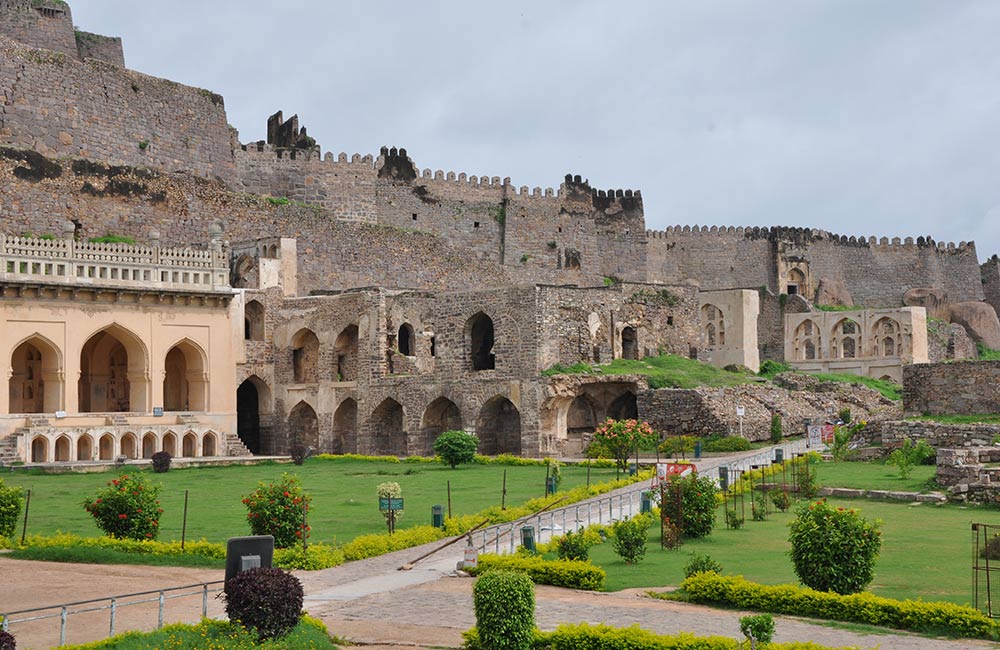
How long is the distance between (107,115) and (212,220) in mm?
5107

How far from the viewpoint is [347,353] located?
40375 mm

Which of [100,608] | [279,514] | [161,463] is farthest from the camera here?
[161,463]

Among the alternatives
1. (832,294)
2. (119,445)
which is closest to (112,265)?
(119,445)

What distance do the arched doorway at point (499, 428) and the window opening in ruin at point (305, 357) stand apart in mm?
6869

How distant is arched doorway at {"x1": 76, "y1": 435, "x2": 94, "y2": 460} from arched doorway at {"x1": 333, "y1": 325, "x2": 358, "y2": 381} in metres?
8.50

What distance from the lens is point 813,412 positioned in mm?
36938

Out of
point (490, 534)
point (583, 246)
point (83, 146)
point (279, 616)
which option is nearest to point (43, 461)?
point (83, 146)

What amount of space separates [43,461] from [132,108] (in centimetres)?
1604

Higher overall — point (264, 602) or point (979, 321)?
point (979, 321)

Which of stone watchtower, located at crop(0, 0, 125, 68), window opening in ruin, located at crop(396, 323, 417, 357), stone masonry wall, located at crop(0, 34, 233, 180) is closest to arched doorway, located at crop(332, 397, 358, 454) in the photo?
Answer: window opening in ruin, located at crop(396, 323, 417, 357)

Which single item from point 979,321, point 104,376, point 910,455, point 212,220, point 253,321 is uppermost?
point 212,220

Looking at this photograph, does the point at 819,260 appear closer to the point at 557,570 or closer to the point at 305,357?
the point at 305,357

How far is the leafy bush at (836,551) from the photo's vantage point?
44.3ft

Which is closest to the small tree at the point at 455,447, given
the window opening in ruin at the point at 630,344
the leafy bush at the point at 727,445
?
the leafy bush at the point at 727,445
